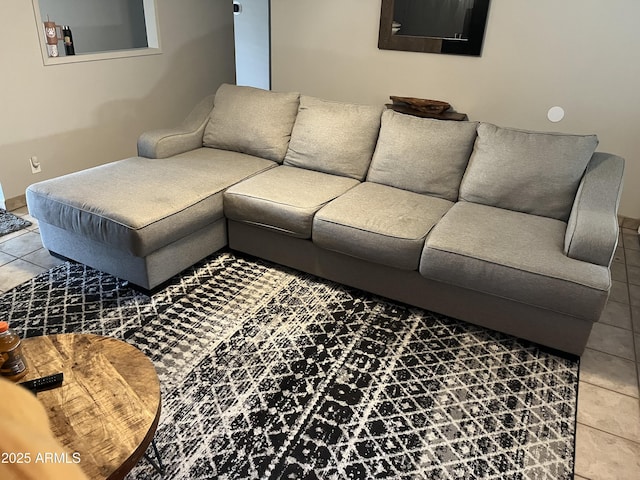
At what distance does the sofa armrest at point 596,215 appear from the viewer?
2.04 meters

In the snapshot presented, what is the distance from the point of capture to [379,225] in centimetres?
238

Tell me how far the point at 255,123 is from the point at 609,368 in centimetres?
247

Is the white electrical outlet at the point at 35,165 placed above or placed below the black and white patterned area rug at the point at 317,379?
above

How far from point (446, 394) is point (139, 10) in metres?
4.81

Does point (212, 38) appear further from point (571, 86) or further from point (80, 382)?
A: point (80, 382)

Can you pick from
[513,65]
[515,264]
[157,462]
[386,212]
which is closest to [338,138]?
[386,212]

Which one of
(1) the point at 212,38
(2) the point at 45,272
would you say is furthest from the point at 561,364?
(1) the point at 212,38

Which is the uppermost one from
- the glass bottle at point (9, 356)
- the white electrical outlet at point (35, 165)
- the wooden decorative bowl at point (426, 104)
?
the wooden decorative bowl at point (426, 104)

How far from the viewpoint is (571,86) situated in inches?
136

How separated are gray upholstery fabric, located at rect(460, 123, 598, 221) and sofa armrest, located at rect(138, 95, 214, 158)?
1898mm

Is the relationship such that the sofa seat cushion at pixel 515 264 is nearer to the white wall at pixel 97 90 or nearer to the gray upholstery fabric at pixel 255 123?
the gray upholstery fabric at pixel 255 123

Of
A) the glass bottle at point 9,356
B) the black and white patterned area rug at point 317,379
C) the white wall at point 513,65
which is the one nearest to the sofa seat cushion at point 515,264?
the black and white patterned area rug at point 317,379

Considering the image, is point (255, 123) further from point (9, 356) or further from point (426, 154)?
point (9, 356)

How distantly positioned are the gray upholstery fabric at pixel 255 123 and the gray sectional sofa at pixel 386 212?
16mm
